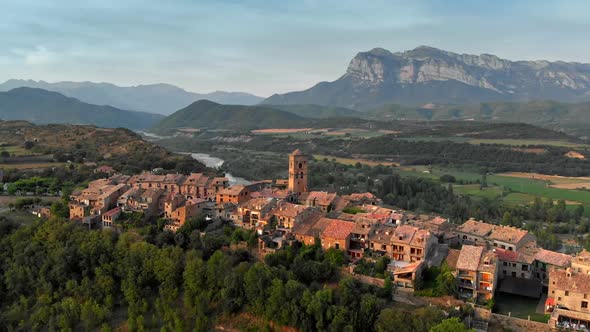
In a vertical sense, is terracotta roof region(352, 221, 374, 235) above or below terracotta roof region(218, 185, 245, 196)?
below

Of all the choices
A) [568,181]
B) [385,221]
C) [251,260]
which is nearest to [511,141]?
[568,181]

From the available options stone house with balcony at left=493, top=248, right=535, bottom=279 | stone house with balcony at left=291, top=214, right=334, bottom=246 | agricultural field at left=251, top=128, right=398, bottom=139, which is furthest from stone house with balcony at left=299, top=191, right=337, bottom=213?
agricultural field at left=251, top=128, right=398, bottom=139

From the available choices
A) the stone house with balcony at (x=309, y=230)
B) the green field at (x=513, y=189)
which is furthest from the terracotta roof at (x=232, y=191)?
the green field at (x=513, y=189)

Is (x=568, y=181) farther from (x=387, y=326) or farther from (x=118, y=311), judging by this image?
(x=118, y=311)

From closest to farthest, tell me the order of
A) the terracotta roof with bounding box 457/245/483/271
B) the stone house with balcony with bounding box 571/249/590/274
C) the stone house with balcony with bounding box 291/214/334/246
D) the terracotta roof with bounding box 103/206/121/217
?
the terracotta roof with bounding box 457/245/483/271 < the stone house with balcony with bounding box 571/249/590/274 < the stone house with balcony with bounding box 291/214/334/246 < the terracotta roof with bounding box 103/206/121/217

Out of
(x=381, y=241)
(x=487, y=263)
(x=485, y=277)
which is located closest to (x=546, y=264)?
(x=487, y=263)

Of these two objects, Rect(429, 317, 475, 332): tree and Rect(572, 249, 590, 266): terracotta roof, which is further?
Rect(572, 249, 590, 266): terracotta roof

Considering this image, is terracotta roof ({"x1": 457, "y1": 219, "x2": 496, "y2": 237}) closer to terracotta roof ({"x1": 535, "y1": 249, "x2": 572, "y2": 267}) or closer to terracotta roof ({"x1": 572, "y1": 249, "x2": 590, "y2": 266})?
terracotta roof ({"x1": 535, "y1": 249, "x2": 572, "y2": 267})

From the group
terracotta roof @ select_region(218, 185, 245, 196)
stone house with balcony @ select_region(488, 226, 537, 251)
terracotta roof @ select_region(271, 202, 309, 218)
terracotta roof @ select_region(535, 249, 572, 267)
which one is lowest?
terracotta roof @ select_region(535, 249, 572, 267)
